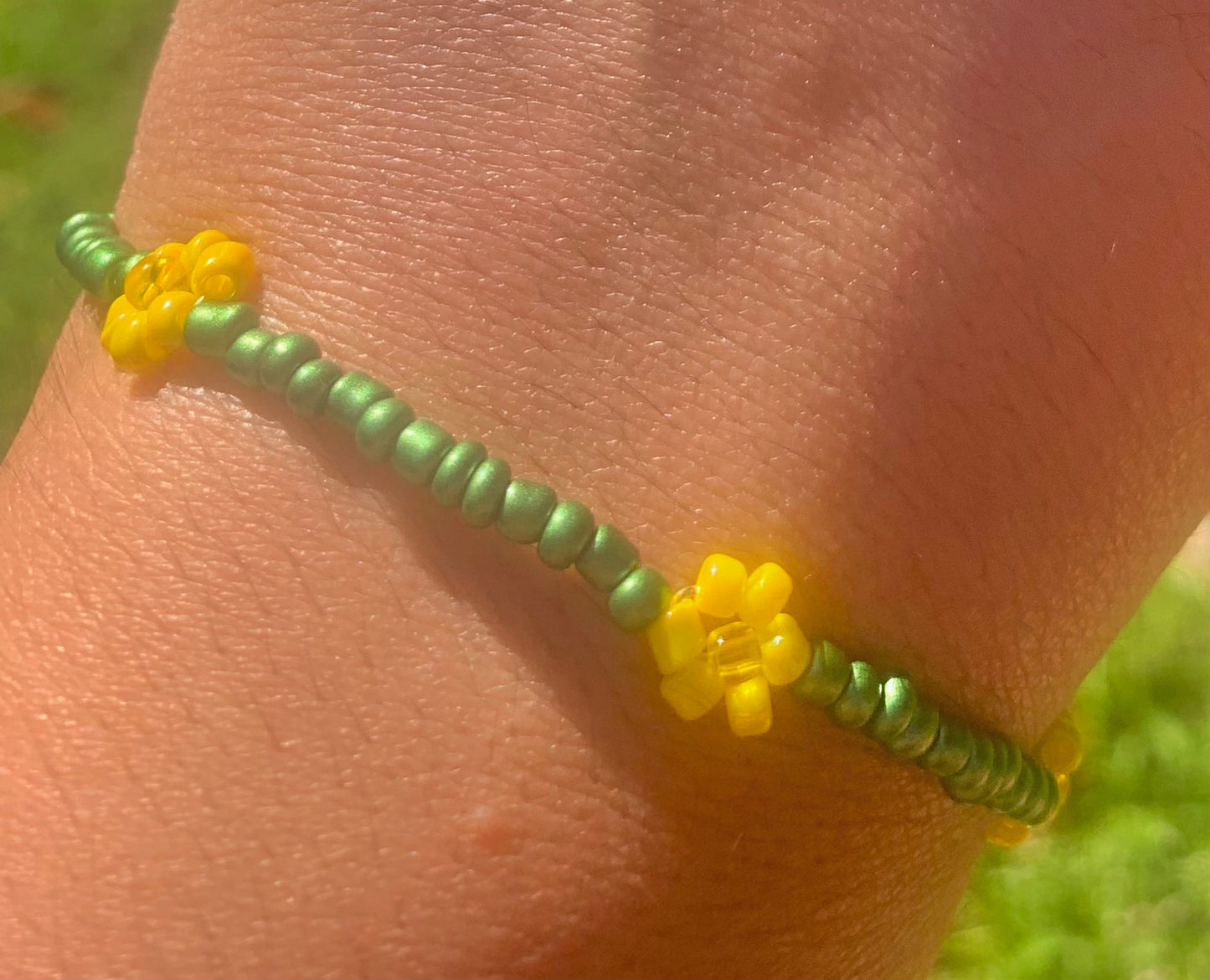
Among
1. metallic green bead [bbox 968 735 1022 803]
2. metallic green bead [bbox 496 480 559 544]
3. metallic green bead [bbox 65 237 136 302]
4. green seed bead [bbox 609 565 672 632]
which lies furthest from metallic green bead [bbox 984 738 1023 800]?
metallic green bead [bbox 65 237 136 302]

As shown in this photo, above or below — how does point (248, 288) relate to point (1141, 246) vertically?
below

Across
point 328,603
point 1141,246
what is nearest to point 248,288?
point 328,603

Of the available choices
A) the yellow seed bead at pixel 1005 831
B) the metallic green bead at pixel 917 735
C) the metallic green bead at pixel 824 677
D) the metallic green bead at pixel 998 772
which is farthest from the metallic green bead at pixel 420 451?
the yellow seed bead at pixel 1005 831

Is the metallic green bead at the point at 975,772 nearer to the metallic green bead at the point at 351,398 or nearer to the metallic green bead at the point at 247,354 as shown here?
the metallic green bead at the point at 351,398

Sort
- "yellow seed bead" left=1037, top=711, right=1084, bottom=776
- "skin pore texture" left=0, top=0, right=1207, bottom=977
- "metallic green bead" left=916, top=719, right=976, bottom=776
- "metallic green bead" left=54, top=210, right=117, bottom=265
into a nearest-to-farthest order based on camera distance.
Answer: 1. "skin pore texture" left=0, top=0, right=1207, bottom=977
2. "metallic green bead" left=916, top=719, right=976, bottom=776
3. "metallic green bead" left=54, top=210, right=117, bottom=265
4. "yellow seed bead" left=1037, top=711, right=1084, bottom=776

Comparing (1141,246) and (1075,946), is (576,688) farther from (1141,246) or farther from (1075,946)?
(1075,946)

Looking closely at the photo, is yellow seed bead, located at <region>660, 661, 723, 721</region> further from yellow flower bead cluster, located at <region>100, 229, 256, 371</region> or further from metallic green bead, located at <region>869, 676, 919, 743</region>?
yellow flower bead cluster, located at <region>100, 229, 256, 371</region>

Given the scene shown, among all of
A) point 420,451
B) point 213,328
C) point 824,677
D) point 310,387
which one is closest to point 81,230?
point 213,328
